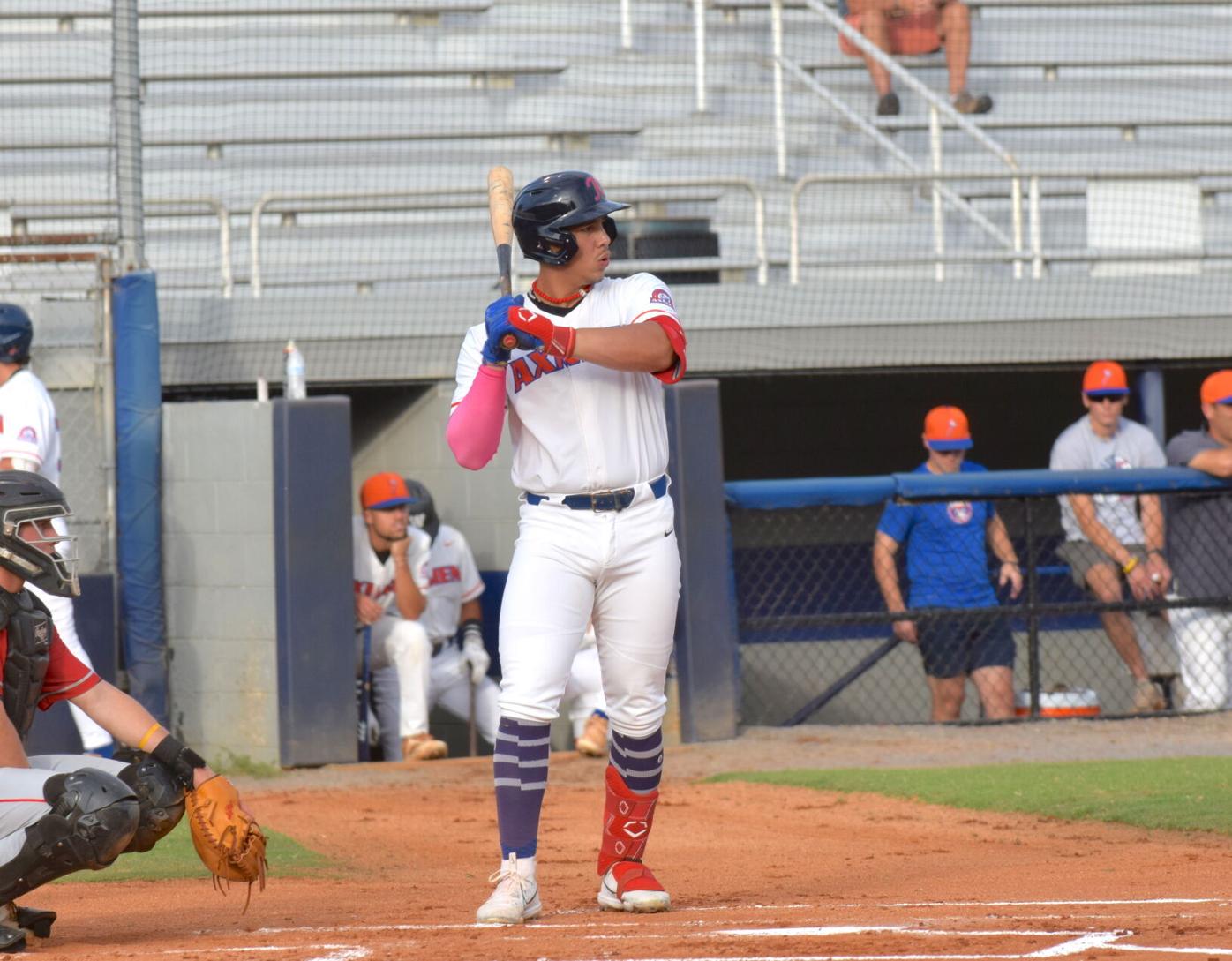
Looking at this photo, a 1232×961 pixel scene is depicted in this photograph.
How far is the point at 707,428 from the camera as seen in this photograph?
8.41 m

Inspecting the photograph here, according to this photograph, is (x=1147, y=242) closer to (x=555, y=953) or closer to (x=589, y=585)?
(x=589, y=585)

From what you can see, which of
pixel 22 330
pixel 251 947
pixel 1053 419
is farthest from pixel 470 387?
pixel 1053 419

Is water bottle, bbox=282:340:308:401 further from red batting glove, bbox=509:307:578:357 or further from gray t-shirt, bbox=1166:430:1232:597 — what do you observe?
red batting glove, bbox=509:307:578:357

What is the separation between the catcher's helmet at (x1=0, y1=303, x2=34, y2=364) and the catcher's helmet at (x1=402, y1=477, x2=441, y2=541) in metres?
2.02

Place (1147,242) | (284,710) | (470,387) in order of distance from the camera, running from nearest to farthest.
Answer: (470,387), (284,710), (1147,242)

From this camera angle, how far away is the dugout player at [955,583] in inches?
342

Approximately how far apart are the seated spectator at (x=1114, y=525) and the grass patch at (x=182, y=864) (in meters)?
4.36

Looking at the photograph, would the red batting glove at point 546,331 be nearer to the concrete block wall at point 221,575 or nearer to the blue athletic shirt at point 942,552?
the concrete block wall at point 221,575

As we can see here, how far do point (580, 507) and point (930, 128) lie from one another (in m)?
8.59

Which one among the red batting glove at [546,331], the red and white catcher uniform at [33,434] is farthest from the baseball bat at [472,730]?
the red batting glove at [546,331]

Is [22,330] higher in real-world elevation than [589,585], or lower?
higher

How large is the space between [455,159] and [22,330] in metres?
4.91

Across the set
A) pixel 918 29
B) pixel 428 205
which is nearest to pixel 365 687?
pixel 428 205

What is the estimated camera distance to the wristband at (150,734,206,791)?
13.7 ft
